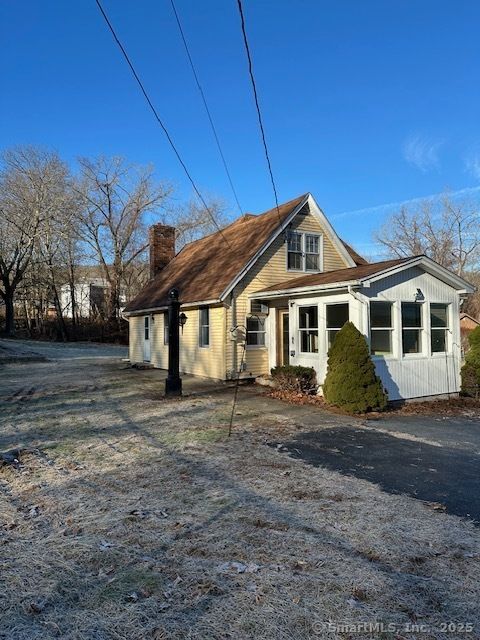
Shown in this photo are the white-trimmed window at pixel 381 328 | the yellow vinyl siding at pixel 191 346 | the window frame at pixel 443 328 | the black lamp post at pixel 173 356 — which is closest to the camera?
the white-trimmed window at pixel 381 328

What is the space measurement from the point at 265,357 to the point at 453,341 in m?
5.48

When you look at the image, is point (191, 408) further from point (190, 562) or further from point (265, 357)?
point (190, 562)

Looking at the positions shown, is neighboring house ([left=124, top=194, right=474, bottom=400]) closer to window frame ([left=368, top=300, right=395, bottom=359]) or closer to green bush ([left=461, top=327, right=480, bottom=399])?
window frame ([left=368, top=300, right=395, bottom=359])

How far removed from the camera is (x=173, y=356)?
11.6 m

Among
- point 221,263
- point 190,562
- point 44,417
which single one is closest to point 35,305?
point 221,263

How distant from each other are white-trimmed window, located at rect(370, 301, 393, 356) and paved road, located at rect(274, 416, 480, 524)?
2093 mm

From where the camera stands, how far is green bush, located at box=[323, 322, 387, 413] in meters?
9.62

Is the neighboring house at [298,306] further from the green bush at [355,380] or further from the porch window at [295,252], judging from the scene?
the green bush at [355,380]

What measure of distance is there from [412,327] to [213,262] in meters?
7.97

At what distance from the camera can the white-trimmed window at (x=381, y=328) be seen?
10.6m

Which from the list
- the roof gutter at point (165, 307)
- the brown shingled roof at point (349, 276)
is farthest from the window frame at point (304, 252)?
the roof gutter at point (165, 307)

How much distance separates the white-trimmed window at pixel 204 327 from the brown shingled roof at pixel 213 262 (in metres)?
0.59

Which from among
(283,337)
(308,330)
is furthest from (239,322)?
(308,330)

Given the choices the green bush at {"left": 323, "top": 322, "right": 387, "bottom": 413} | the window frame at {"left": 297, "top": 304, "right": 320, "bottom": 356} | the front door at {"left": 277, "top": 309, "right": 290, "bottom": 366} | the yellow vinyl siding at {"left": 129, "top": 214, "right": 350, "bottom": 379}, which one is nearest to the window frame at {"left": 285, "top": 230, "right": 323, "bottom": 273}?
the yellow vinyl siding at {"left": 129, "top": 214, "right": 350, "bottom": 379}
